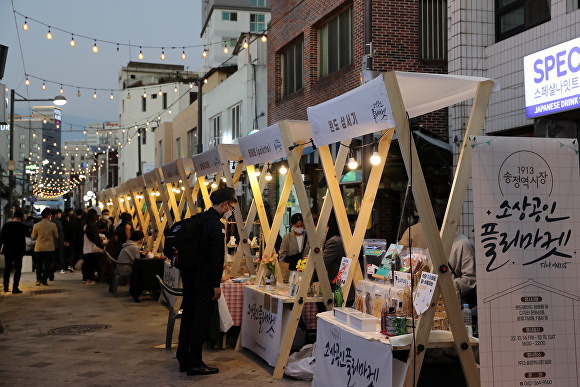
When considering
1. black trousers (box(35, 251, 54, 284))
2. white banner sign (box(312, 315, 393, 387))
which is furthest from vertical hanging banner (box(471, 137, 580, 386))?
black trousers (box(35, 251, 54, 284))

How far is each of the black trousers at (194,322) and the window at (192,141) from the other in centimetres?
2803

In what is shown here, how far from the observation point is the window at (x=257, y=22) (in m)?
68.8

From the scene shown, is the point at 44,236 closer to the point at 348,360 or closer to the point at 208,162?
the point at 208,162

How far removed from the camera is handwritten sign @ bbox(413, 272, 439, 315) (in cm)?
515

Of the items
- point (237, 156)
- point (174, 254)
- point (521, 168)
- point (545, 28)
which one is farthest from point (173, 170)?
point (521, 168)

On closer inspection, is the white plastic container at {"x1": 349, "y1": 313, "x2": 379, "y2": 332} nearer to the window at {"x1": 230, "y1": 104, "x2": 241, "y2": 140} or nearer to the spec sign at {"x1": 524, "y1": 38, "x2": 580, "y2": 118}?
the spec sign at {"x1": 524, "y1": 38, "x2": 580, "y2": 118}

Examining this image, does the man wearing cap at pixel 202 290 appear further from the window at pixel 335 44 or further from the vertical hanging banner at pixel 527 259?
the window at pixel 335 44

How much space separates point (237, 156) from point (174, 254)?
11.2 feet

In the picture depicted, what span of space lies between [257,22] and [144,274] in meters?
57.6

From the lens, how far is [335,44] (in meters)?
19.5

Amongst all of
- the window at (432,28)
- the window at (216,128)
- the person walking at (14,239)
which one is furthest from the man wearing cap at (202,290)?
the window at (216,128)

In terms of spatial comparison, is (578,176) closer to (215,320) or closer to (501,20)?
(215,320)

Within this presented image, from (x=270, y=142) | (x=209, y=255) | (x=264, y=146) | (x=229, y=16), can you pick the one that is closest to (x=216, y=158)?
(x=264, y=146)

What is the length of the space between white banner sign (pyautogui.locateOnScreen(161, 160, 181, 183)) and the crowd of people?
1818 millimetres
